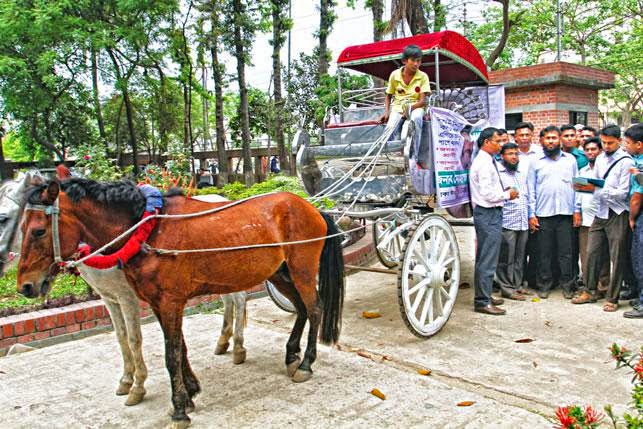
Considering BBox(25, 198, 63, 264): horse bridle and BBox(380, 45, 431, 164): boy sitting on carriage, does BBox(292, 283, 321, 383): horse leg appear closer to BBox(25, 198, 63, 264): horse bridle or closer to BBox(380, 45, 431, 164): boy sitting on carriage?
BBox(25, 198, 63, 264): horse bridle

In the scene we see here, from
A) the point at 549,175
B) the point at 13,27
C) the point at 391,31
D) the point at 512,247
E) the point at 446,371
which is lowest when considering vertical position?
the point at 446,371

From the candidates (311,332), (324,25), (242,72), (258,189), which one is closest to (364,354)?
(311,332)

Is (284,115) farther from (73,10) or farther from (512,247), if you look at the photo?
(512,247)

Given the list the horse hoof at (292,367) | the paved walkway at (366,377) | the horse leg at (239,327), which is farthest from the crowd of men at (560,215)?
the horse leg at (239,327)

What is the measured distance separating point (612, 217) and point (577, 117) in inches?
459

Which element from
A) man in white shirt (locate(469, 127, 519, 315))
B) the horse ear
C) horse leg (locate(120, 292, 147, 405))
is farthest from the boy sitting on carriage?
the horse ear

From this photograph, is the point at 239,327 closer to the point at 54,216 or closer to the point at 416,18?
the point at 54,216

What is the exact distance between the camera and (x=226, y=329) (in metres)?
4.75

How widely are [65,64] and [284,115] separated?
26.2ft

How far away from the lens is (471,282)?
6.89 meters

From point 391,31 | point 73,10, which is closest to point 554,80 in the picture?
point 391,31

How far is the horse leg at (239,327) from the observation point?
4488 millimetres

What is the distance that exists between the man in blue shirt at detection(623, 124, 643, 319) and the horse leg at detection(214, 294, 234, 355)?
3828 mm

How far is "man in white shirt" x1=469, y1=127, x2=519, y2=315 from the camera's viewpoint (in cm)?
546
